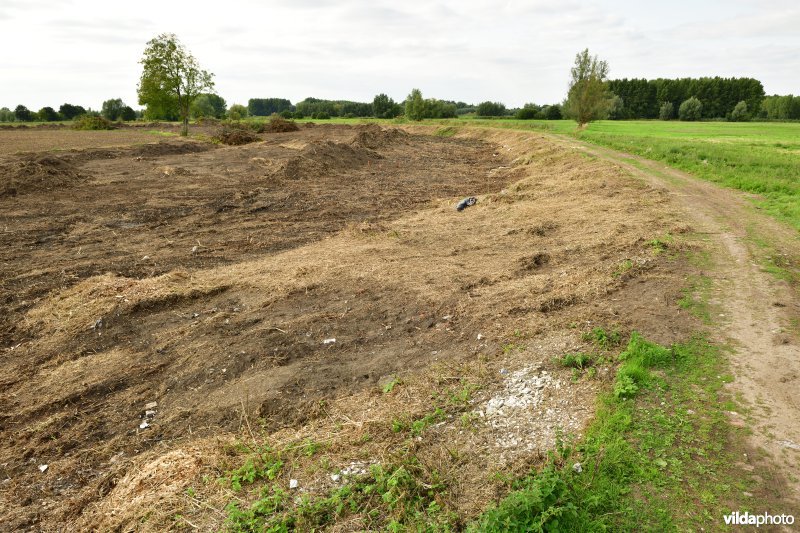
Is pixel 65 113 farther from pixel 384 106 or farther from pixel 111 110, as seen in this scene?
pixel 384 106

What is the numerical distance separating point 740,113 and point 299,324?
9097cm

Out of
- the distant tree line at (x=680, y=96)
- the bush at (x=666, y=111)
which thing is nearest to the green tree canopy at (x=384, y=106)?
the distant tree line at (x=680, y=96)

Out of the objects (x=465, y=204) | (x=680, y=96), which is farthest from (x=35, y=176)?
(x=680, y=96)

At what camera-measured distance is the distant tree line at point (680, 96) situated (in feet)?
260

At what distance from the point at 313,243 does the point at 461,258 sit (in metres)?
4.41

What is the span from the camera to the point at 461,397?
5613 millimetres

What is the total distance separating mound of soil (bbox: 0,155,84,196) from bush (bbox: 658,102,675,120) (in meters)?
85.4

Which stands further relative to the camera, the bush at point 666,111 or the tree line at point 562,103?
the bush at point 666,111

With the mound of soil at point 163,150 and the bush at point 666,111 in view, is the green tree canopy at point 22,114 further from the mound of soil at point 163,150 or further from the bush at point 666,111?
the bush at point 666,111

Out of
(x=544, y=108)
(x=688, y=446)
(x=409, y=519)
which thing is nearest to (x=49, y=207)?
(x=409, y=519)

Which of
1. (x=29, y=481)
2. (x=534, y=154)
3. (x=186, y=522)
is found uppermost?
(x=534, y=154)

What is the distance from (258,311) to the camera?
869cm

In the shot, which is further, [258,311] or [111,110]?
[111,110]

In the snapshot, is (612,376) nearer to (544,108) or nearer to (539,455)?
(539,455)
